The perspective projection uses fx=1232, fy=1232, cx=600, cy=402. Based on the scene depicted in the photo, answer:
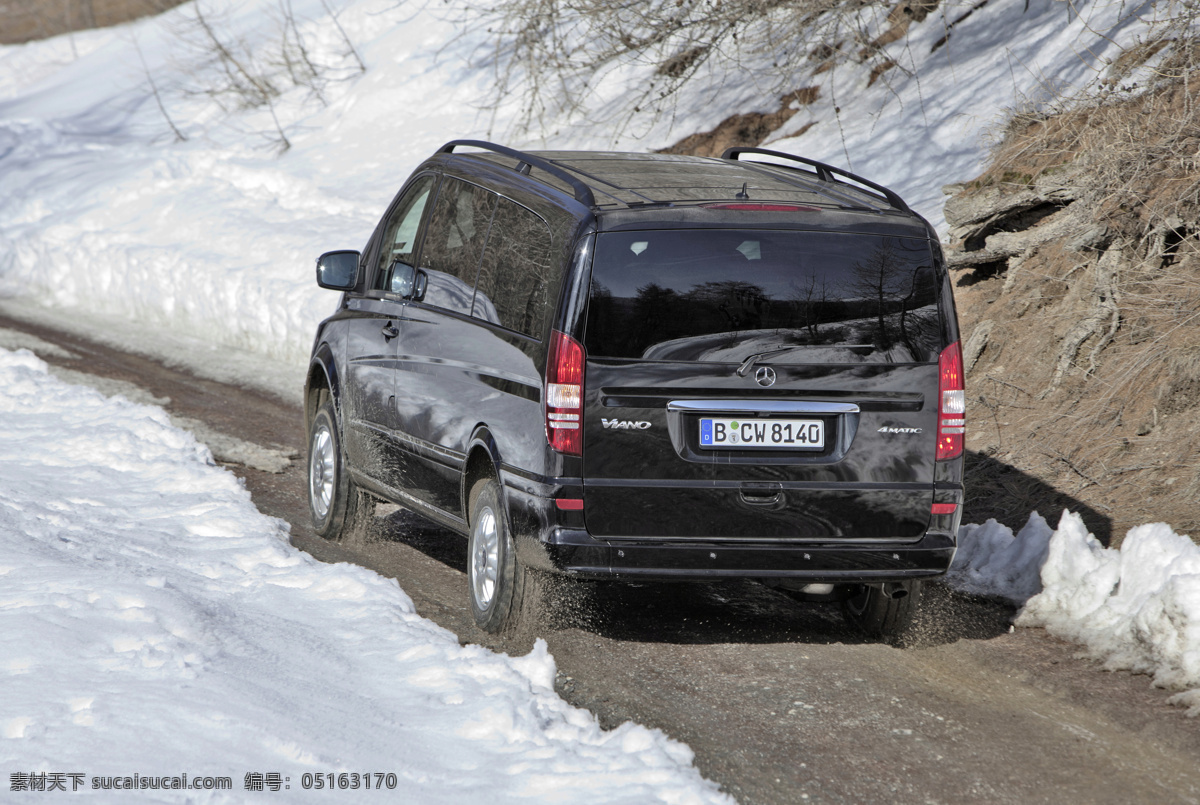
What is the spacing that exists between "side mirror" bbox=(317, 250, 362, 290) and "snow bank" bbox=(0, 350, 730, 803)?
1.39 m

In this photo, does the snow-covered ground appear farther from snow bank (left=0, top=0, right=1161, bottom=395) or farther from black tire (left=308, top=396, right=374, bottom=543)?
black tire (left=308, top=396, right=374, bottom=543)

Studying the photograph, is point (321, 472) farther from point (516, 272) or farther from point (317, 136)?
point (317, 136)

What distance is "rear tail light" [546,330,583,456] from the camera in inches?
181

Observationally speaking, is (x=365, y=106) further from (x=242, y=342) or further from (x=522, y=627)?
(x=522, y=627)

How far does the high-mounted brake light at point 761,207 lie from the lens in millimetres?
4770

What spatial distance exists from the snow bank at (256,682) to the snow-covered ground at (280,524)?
0.01 m

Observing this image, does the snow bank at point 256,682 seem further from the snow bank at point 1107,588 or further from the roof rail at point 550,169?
the snow bank at point 1107,588

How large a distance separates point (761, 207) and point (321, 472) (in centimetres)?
342

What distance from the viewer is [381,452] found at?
20.7ft

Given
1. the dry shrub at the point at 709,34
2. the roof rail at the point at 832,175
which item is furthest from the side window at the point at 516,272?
the dry shrub at the point at 709,34

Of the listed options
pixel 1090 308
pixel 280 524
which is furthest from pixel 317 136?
pixel 1090 308

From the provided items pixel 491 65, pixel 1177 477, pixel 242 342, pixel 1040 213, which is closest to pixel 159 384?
pixel 242 342

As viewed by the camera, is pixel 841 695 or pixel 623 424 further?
pixel 841 695

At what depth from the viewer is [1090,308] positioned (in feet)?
27.2
